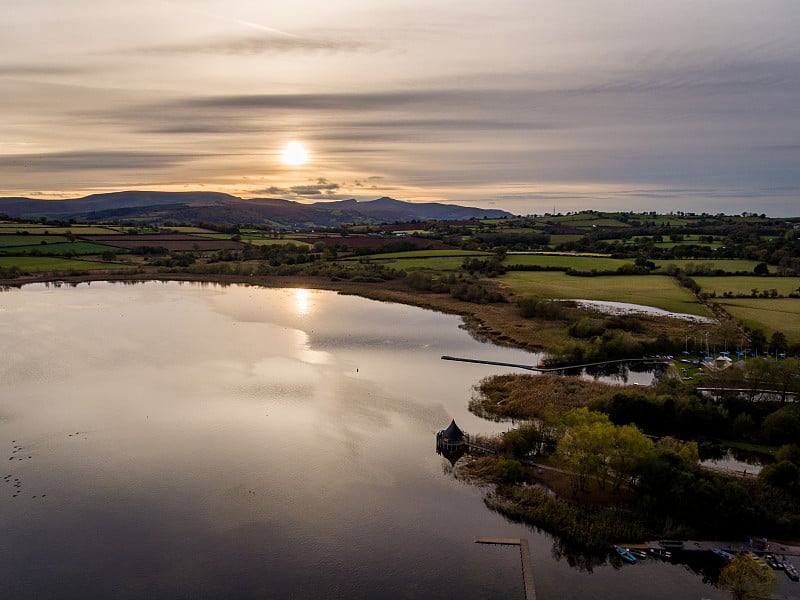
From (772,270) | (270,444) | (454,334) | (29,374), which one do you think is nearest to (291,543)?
(270,444)

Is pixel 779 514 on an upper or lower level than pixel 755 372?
lower

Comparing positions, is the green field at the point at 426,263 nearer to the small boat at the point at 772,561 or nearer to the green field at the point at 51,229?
the green field at the point at 51,229

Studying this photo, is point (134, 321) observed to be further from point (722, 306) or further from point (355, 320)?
point (722, 306)

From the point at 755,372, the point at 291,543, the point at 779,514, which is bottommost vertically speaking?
the point at 291,543

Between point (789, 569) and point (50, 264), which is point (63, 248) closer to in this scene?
point (50, 264)

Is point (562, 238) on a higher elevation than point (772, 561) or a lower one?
higher

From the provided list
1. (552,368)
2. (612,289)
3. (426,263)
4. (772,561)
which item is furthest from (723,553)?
(426,263)

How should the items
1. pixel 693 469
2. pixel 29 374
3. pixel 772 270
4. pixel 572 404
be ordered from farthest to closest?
pixel 772 270, pixel 29 374, pixel 572 404, pixel 693 469
